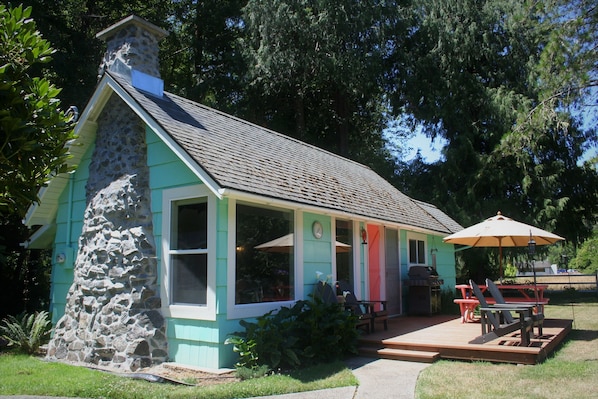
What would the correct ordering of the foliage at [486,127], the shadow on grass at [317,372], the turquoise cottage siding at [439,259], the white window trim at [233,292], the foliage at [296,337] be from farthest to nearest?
the foliage at [486,127] < the turquoise cottage siding at [439,259] < the white window trim at [233,292] < the foliage at [296,337] < the shadow on grass at [317,372]

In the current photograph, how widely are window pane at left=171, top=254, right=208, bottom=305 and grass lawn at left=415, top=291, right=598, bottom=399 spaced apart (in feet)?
11.3

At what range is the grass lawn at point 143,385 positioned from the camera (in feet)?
19.8

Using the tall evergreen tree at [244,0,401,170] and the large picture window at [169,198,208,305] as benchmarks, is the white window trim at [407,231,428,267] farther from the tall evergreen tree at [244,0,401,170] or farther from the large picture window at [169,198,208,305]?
the tall evergreen tree at [244,0,401,170]

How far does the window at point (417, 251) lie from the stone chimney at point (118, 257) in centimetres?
790

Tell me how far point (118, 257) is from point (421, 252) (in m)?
9.01

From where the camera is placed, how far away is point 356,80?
2309cm

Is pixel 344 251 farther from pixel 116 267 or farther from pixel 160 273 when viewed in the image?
pixel 116 267

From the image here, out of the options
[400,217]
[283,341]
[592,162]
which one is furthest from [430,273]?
[592,162]

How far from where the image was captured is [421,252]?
47.1 feet

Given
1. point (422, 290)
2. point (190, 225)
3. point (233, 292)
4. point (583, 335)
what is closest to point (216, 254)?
point (233, 292)

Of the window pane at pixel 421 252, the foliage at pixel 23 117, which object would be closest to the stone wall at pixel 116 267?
the foliage at pixel 23 117

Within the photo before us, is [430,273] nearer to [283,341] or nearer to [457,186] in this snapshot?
[283,341]

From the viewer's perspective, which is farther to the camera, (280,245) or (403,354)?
(280,245)

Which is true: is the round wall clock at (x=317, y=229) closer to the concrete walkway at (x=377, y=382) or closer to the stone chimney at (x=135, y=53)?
the concrete walkway at (x=377, y=382)
